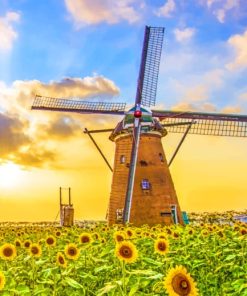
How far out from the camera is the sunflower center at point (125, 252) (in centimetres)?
464

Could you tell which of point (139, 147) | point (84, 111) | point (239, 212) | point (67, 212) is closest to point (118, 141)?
point (139, 147)

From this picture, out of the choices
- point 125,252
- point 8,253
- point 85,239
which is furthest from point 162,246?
point 8,253

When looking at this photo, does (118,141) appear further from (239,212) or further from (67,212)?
(239,212)

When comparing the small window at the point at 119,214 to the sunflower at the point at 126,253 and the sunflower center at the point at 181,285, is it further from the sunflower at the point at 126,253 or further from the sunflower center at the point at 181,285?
the sunflower center at the point at 181,285

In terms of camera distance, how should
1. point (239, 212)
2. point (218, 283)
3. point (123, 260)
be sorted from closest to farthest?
point (123, 260), point (218, 283), point (239, 212)

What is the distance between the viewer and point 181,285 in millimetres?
3486

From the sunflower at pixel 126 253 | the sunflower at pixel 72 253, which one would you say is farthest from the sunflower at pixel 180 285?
the sunflower at pixel 72 253

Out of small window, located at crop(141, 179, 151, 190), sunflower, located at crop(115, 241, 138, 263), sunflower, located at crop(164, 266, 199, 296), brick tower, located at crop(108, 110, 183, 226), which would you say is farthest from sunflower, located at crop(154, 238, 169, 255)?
small window, located at crop(141, 179, 151, 190)

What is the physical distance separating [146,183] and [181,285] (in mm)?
21643

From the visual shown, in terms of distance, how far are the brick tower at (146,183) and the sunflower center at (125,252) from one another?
19909mm

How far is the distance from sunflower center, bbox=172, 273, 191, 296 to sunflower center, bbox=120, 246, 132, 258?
1.17m

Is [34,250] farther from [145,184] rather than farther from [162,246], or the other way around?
[145,184]

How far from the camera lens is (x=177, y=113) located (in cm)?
2842

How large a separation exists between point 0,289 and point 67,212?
2492 cm
